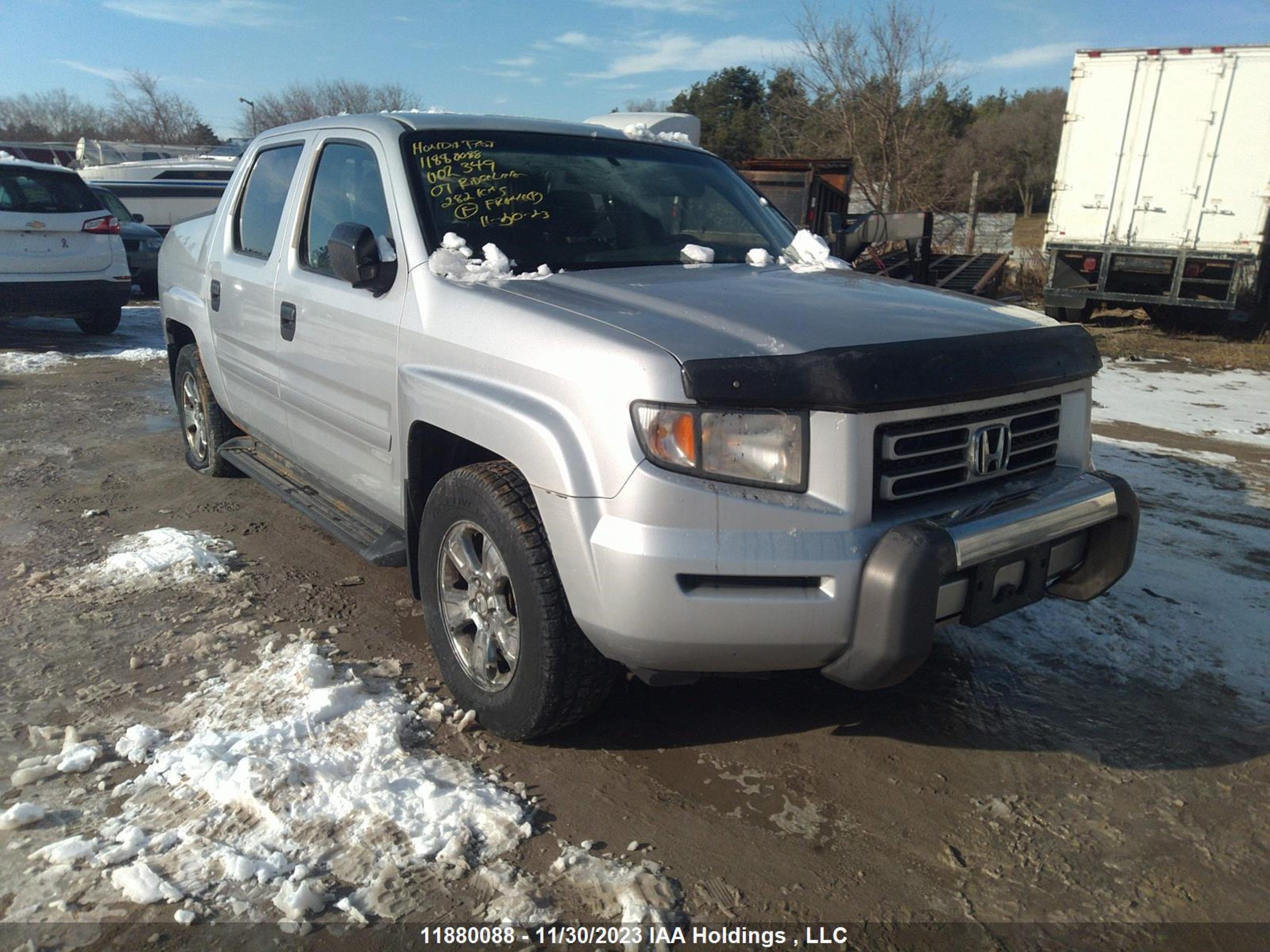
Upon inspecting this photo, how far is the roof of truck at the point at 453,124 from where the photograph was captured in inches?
140

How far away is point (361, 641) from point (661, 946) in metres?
1.90

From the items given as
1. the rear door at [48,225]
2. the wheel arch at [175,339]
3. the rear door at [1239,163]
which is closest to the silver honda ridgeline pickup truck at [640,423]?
the wheel arch at [175,339]

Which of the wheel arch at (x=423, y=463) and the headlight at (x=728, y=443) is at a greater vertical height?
the headlight at (x=728, y=443)

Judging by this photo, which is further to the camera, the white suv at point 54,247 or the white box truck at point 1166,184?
the white box truck at point 1166,184

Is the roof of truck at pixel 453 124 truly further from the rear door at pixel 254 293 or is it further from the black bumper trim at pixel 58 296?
the black bumper trim at pixel 58 296

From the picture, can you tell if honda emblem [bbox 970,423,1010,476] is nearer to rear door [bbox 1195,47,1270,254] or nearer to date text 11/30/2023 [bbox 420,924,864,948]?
date text 11/30/2023 [bbox 420,924,864,948]

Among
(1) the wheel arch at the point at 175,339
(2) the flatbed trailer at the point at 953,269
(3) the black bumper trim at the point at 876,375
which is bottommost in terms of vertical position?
(2) the flatbed trailer at the point at 953,269

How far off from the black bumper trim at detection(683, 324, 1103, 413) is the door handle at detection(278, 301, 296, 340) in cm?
219

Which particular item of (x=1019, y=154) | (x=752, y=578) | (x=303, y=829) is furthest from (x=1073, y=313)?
(x=1019, y=154)

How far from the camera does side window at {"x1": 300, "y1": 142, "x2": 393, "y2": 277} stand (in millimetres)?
3488

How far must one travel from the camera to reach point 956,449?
2605 mm

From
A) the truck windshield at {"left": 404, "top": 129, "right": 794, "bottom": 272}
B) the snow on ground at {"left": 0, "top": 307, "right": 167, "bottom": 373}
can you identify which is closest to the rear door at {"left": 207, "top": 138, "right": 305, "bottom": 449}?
the truck windshield at {"left": 404, "top": 129, "right": 794, "bottom": 272}

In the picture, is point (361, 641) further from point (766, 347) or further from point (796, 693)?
point (766, 347)

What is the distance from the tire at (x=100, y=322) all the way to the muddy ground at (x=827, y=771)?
308 inches
